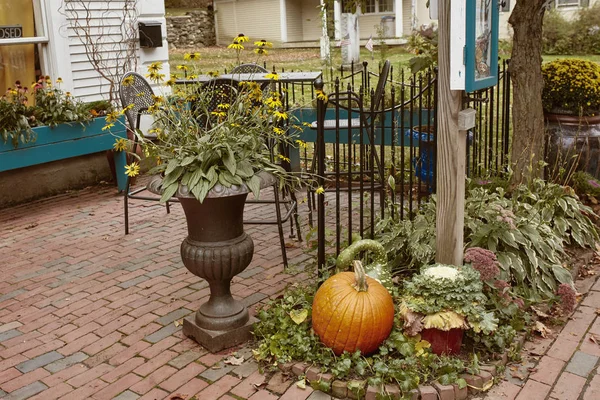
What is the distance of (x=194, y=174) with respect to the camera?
121 inches

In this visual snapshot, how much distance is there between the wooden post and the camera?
10.4ft

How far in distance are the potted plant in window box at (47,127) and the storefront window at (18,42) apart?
0.22 meters

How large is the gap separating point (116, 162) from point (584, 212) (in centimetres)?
428

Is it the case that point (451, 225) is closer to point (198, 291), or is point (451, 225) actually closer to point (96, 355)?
point (198, 291)

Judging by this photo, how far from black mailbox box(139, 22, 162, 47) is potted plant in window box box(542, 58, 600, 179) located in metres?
4.27

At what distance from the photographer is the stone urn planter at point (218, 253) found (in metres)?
3.15

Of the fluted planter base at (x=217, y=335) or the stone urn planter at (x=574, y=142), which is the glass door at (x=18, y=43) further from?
the stone urn planter at (x=574, y=142)

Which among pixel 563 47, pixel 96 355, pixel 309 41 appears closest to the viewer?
pixel 96 355

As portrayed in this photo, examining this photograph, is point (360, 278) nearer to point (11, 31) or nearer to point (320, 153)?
point (320, 153)

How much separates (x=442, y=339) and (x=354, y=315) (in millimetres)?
444

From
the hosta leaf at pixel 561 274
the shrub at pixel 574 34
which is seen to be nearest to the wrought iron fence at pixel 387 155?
the hosta leaf at pixel 561 274

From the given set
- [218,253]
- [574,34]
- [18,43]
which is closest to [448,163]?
[218,253]

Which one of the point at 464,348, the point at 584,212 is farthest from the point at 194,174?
the point at 584,212

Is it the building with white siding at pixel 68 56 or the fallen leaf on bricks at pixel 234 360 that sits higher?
the building with white siding at pixel 68 56
